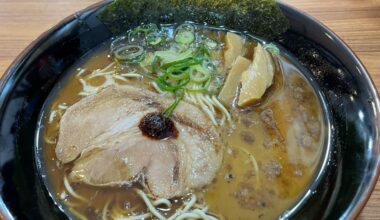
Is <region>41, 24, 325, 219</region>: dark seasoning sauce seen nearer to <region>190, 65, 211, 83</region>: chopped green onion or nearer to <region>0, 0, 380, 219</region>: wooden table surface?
<region>190, 65, 211, 83</region>: chopped green onion

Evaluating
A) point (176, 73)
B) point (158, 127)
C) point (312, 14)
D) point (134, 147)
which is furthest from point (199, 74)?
point (312, 14)

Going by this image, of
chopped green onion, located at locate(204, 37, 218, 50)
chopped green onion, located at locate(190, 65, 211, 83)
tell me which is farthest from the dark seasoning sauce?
chopped green onion, located at locate(204, 37, 218, 50)

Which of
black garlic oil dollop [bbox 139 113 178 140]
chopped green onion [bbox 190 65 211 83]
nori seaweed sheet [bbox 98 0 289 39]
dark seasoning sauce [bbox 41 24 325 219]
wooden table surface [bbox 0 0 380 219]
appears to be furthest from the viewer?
wooden table surface [bbox 0 0 380 219]

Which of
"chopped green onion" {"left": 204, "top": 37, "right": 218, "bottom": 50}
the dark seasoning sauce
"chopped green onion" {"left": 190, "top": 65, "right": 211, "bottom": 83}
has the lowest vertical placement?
the dark seasoning sauce

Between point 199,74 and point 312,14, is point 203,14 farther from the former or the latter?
point 312,14

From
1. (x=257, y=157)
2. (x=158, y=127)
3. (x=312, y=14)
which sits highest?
(x=312, y=14)

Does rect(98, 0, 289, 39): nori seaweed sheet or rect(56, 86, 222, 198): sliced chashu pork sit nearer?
rect(56, 86, 222, 198): sliced chashu pork
